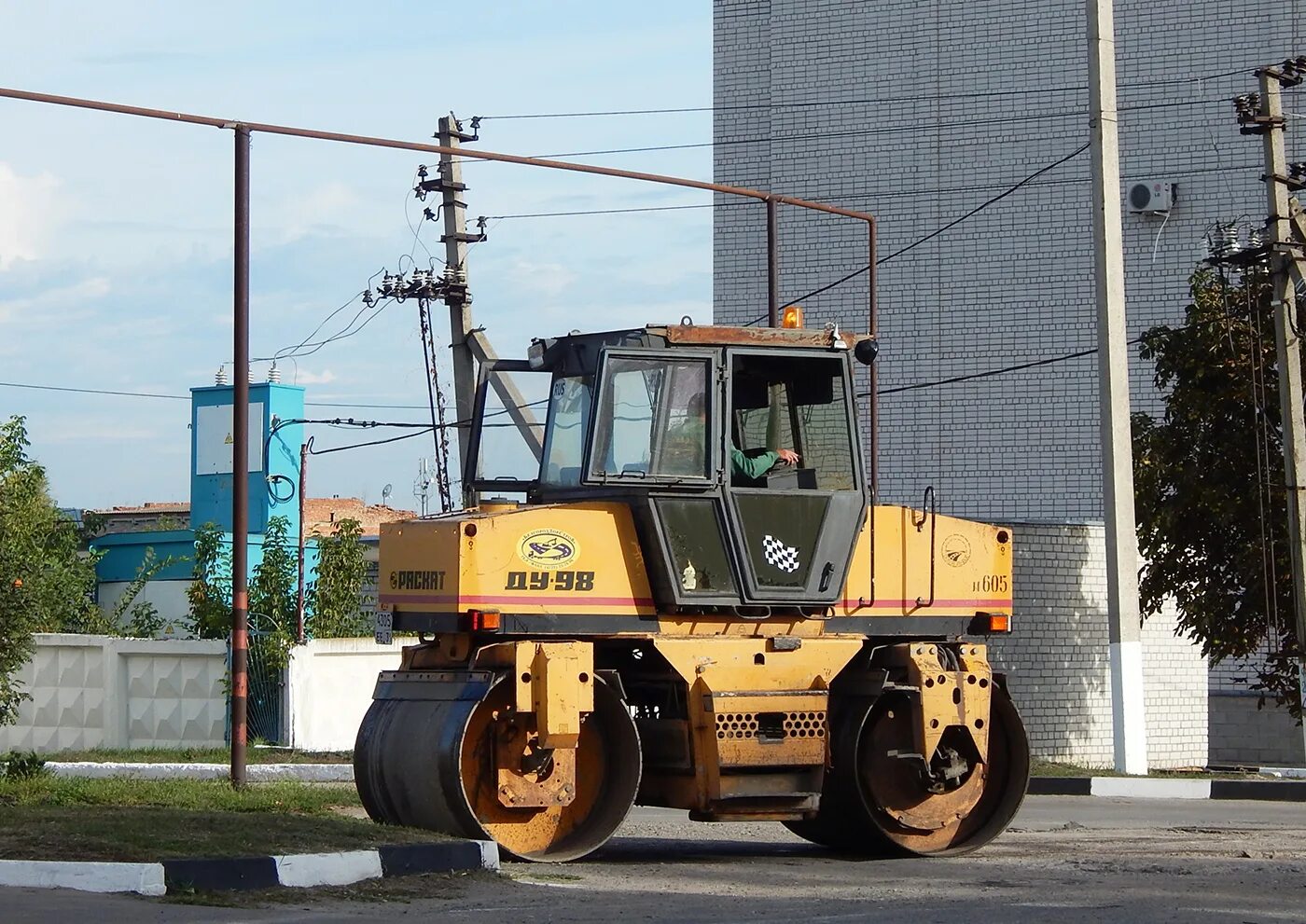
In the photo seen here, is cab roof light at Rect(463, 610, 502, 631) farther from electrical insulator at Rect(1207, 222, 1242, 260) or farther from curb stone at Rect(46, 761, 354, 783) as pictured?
electrical insulator at Rect(1207, 222, 1242, 260)

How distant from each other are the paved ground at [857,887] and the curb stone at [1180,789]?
4.10m

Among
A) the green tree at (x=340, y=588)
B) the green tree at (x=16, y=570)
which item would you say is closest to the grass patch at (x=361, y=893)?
the green tree at (x=16, y=570)

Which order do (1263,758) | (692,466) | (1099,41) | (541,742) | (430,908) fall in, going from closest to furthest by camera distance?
(430,908) < (541,742) < (692,466) < (1099,41) < (1263,758)

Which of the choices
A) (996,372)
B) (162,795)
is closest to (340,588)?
(996,372)

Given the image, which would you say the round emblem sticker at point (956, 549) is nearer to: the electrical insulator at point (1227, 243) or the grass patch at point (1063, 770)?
the grass patch at point (1063, 770)

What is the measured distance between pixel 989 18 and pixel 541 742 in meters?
25.6

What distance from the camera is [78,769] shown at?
20297mm

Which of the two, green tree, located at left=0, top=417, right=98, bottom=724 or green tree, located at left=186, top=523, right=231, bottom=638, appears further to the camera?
green tree, located at left=186, top=523, right=231, bottom=638

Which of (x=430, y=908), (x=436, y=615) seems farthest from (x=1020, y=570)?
(x=430, y=908)

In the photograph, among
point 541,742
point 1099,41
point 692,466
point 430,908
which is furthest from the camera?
point 1099,41

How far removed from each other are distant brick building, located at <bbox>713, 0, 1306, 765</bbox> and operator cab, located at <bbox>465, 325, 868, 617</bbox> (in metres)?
19.7

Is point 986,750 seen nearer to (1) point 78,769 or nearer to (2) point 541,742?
(2) point 541,742

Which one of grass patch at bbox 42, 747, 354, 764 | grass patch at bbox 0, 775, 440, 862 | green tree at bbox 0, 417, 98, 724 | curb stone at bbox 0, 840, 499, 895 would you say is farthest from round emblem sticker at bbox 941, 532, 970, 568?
grass patch at bbox 42, 747, 354, 764

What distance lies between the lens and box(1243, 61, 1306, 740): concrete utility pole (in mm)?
20578
